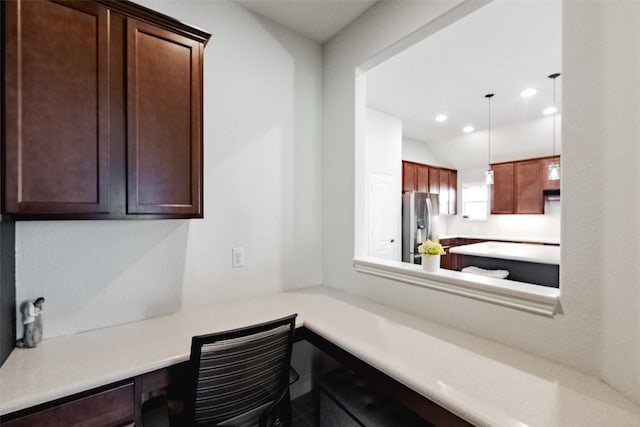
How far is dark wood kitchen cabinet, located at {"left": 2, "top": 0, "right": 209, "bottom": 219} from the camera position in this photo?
107cm

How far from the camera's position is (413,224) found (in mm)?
4445

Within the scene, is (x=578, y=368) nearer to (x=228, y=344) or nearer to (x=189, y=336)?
(x=228, y=344)

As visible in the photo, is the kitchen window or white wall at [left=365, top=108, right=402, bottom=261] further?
the kitchen window

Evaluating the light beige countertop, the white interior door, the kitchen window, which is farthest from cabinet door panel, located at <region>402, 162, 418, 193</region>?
the light beige countertop

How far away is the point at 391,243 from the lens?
14.0 feet

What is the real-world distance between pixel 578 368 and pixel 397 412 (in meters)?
0.82

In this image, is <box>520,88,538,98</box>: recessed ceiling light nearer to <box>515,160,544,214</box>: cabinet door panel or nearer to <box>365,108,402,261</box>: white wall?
<box>365,108,402,261</box>: white wall

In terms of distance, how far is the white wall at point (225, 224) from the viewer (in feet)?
4.62

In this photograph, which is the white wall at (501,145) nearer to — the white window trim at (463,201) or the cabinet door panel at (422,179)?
the white window trim at (463,201)

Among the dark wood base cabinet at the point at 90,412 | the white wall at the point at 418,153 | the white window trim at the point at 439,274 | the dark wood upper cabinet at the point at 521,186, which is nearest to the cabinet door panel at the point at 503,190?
the dark wood upper cabinet at the point at 521,186

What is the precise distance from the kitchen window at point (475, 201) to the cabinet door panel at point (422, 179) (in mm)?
1421

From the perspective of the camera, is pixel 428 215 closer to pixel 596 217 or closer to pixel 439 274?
pixel 439 274

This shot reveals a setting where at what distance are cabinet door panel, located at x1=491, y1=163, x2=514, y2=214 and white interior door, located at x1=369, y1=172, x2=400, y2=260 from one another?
99.2 inches

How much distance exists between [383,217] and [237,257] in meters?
2.63
